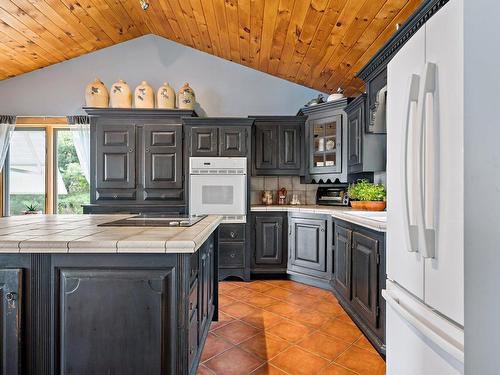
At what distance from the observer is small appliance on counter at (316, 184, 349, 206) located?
3736mm

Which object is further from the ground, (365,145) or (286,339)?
(365,145)

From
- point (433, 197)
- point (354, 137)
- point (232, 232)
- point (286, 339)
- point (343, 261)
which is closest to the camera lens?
point (433, 197)

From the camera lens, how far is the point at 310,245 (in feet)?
11.0

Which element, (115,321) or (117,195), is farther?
(117,195)

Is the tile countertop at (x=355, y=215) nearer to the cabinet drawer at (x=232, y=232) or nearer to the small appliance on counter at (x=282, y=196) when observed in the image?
the cabinet drawer at (x=232, y=232)

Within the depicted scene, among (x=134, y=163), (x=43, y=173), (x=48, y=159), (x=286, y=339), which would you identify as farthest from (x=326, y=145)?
(x=43, y=173)

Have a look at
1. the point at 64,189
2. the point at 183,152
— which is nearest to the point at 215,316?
the point at 183,152

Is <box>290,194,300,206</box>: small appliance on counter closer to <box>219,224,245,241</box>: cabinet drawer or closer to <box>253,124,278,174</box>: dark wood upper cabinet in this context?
<box>253,124,278,174</box>: dark wood upper cabinet

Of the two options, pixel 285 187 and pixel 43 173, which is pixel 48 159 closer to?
pixel 43 173

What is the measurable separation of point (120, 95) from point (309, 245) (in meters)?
3.07

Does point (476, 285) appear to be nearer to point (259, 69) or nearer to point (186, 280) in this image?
point (186, 280)

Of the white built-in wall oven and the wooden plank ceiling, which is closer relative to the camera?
the wooden plank ceiling

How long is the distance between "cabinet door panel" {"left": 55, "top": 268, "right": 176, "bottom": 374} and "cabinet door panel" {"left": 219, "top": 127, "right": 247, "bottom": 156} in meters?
2.44

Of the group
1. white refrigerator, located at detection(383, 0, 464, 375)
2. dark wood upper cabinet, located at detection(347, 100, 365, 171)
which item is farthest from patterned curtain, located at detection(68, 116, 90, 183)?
white refrigerator, located at detection(383, 0, 464, 375)
